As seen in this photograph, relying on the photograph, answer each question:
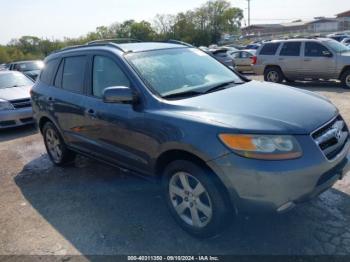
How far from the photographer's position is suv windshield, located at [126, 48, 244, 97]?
3.58m

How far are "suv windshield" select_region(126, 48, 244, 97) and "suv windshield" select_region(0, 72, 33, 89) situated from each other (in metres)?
6.53

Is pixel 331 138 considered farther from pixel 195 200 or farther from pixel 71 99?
pixel 71 99

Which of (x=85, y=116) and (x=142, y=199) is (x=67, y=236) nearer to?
(x=142, y=199)

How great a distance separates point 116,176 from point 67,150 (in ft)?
3.03

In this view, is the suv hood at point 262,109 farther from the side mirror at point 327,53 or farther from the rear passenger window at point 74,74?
the side mirror at point 327,53

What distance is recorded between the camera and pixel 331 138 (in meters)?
3.01

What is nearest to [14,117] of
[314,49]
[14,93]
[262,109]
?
[14,93]

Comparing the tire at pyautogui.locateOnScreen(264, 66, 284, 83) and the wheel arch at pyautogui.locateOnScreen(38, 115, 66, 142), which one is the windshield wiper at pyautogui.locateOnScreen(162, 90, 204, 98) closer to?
the wheel arch at pyautogui.locateOnScreen(38, 115, 66, 142)

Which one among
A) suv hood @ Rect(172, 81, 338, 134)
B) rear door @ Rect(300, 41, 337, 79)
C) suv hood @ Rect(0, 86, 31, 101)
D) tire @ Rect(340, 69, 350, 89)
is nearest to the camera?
suv hood @ Rect(172, 81, 338, 134)

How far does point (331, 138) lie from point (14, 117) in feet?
23.0

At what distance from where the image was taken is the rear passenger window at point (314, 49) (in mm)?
11574

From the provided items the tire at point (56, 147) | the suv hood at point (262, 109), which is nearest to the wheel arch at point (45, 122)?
the tire at point (56, 147)

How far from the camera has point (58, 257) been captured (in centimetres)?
316

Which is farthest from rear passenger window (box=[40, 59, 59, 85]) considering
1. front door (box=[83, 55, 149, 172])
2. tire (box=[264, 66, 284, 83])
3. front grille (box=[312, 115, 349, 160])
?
tire (box=[264, 66, 284, 83])
